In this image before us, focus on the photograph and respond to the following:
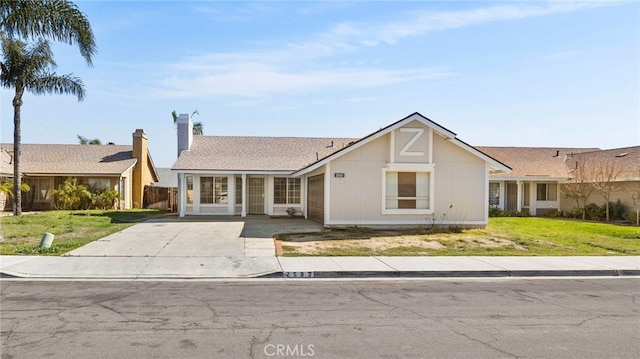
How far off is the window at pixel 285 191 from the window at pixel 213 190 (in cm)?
277

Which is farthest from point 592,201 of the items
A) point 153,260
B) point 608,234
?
point 153,260

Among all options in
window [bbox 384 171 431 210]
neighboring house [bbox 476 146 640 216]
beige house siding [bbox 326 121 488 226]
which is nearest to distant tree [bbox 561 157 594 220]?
neighboring house [bbox 476 146 640 216]

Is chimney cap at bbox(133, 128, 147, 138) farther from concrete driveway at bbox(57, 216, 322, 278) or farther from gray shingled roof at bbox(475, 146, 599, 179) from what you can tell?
gray shingled roof at bbox(475, 146, 599, 179)

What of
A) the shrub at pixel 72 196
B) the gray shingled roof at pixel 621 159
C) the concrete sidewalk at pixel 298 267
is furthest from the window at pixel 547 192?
the shrub at pixel 72 196

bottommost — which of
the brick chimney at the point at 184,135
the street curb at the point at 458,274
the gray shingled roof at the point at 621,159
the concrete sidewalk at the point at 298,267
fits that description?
the street curb at the point at 458,274

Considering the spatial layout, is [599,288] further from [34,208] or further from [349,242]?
[34,208]

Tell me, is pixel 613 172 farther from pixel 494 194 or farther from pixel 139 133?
pixel 139 133

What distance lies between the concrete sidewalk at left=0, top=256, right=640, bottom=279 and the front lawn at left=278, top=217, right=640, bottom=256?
1.13 m

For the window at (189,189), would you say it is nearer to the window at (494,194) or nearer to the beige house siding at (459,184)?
the beige house siding at (459,184)

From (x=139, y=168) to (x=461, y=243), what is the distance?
1049 inches

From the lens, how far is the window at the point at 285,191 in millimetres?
27891

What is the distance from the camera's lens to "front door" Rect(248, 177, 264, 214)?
92.8 ft

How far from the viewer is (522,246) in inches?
644

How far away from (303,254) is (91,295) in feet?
20.1
